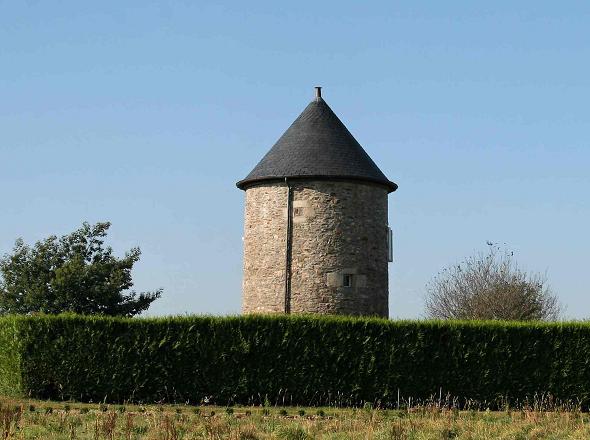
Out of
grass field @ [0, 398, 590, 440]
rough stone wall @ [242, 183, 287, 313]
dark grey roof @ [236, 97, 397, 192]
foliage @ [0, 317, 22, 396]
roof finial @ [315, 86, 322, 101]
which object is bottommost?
grass field @ [0, 398, 590, 440]

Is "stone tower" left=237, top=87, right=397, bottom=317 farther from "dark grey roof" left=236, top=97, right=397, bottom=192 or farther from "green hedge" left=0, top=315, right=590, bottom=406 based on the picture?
"green hedge" left=0, top=315, right=590, bottom=406

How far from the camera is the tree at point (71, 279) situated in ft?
148

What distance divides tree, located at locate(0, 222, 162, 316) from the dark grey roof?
14265mm

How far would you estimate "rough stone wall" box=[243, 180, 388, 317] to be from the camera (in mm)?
31047

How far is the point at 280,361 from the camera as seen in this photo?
26062 mm

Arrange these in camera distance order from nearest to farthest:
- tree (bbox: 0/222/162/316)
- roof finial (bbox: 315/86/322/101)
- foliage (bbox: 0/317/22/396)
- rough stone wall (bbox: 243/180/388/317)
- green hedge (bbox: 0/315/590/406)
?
green hedge (bbox: 0/315/590/406) < foliage (bbox: 0/317/22/396) < rough stone wall (bbox: 243/180/388/317) < roof finial (bbox: 315/86/322/101) < tree (bbox: 0/222/162/316)

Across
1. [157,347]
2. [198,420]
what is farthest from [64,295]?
[198,420]

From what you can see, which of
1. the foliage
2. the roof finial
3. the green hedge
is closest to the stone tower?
the roof finial

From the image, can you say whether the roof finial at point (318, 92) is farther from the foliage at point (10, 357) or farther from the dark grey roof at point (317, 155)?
the foliage at point (10, 357)

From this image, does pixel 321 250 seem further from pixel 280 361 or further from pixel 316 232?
pixel 280 361

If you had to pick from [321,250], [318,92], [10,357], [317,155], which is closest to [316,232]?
[321,250]

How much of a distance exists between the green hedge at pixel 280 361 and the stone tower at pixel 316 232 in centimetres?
471

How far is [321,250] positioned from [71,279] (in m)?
18.1

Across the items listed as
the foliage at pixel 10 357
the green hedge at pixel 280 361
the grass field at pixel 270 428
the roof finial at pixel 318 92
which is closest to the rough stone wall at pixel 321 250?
the roof finial at pixel 318 92
